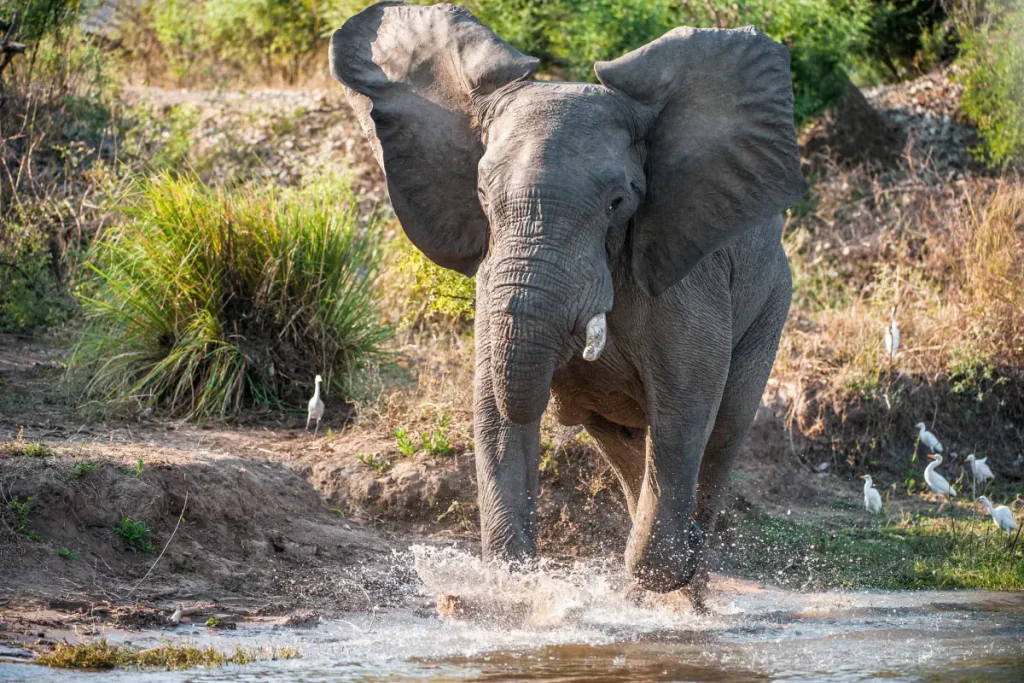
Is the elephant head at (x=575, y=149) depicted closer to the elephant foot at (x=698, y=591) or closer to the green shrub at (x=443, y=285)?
the elephant foot at (x=698, y=591)

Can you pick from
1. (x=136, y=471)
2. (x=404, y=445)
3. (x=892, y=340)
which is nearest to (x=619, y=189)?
(x=136, y=471)

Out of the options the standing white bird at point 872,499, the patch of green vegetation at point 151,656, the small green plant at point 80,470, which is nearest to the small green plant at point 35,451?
the small green plant at point 80,470

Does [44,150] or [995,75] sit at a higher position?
[995,75]

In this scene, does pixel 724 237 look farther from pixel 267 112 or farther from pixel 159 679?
pixel 267 112

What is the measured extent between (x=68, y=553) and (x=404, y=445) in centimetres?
259

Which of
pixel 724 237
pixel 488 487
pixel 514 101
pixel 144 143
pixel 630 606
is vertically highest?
A: pixel 144 143

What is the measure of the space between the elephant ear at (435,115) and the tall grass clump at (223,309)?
3.53 meters

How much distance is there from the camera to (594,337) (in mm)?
5305

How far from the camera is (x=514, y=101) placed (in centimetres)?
558

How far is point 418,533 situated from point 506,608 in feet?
7.50

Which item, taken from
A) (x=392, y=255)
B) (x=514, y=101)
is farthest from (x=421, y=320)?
(x=514, y=101)

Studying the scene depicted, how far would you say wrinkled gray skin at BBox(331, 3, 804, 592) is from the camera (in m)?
5.51

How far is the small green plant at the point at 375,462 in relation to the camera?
8477 mm

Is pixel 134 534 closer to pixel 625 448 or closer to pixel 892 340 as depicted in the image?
pixel 625 448
